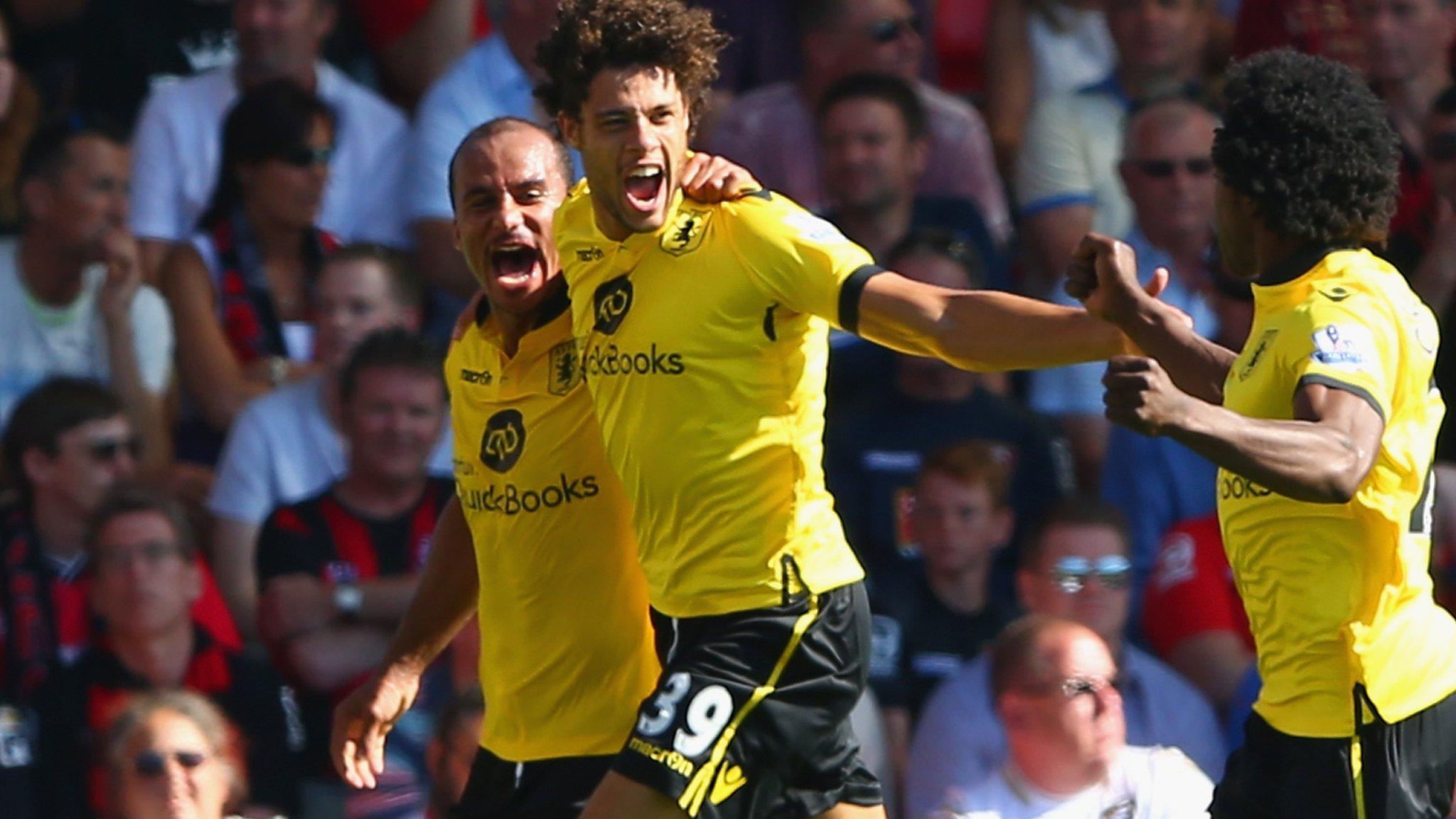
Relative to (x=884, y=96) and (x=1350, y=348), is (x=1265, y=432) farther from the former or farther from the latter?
(x=884, y=96)

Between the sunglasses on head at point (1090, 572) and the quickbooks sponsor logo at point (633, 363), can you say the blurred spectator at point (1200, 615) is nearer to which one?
the sunglasses on head at point (1090, 572)

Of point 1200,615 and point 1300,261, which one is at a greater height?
point 1300,261

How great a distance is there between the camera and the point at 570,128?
4.94 meters

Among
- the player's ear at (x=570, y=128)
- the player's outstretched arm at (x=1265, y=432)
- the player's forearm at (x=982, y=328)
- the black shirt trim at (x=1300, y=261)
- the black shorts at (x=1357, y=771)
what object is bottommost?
the black shorts at (x=1357, y=771)

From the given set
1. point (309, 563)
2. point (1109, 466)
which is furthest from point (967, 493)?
point (309, 563)

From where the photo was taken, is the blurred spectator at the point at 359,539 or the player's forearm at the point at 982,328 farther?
the blurred spectator at the point at 359,539

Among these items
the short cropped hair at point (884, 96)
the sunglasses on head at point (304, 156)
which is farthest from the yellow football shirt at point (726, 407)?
the sunglasses on head at point (304, 156)

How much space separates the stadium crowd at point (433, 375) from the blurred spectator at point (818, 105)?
0.02 metres

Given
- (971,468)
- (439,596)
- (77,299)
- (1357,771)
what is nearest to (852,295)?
(1357,771)

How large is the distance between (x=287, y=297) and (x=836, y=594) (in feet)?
12.0

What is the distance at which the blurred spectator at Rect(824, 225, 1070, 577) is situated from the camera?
7.45m

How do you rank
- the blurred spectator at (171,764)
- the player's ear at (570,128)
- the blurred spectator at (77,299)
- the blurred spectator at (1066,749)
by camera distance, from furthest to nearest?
the blurred spectator at (77,299), the blurred spectator at (171,764), the blurred spectator at (1066,749), the player's ear at (570,128)

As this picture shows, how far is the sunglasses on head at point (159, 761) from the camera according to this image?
20.9 feet

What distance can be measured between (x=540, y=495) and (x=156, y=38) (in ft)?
13.6
